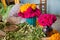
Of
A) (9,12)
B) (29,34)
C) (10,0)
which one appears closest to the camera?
(29,34)

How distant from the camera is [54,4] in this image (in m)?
4.28

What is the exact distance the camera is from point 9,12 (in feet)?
5.98

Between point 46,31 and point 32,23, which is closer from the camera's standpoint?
point 46,31

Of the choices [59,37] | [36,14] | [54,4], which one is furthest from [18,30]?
[54,4]

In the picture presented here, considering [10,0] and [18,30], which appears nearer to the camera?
[18,30]

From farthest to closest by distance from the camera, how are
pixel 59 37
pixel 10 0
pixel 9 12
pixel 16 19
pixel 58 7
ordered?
pixel 58 7 < pixel 10 0 < pixel 9 12 < pixel 16 19 < pixel 59 37

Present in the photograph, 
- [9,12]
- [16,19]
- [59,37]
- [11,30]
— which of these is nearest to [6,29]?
[11,30]

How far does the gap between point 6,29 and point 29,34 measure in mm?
192

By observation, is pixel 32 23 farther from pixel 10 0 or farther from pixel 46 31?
pixel 10 0

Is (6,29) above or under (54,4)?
above

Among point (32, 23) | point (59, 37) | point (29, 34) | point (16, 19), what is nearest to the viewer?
point (59, 37)

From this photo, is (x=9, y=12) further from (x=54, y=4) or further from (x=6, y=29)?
(x=54, y=4)

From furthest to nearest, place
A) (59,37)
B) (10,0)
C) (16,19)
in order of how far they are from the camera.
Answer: (10,0) → (16,19) → (59,37)

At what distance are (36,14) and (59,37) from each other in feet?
1.01
